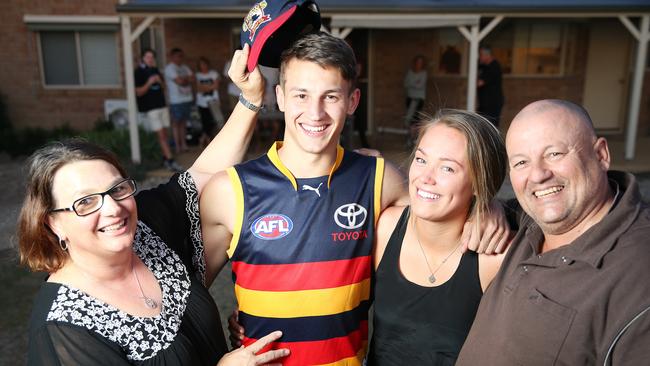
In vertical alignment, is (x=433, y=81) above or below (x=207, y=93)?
above

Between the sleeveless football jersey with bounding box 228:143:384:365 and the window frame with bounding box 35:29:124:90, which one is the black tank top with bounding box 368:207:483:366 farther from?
the window frame with bounding box 35:29:124:90

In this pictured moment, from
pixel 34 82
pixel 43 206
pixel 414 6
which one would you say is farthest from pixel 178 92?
pixel 43 206

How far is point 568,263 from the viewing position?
1.50 meters

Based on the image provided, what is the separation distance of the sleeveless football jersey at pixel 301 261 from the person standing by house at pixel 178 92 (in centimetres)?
795

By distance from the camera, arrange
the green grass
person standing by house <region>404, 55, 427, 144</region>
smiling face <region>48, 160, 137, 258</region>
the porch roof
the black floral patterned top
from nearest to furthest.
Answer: the black floral patterned top, smiling face <region>48, 160, 137, 258</region>, the green grass, the porch roof, person standing by house <region>404, 55, 427, 144</region>

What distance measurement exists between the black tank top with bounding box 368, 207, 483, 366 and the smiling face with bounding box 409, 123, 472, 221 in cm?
22

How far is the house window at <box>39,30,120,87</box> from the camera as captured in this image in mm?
11188

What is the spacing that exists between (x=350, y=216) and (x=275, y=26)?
782 millimetres

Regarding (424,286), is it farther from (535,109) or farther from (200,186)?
(200,186)

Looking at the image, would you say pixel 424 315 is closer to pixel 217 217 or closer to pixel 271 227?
pixel 271 227

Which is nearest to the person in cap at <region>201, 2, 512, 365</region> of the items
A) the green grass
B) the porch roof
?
the green grass

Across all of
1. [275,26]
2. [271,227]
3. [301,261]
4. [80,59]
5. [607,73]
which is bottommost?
[301,261]

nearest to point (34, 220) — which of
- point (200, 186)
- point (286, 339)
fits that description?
point (200, 186)

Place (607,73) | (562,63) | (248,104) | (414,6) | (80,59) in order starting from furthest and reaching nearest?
(607,73) < (562,63) < (80,59) < (414,6) < (248,104)
